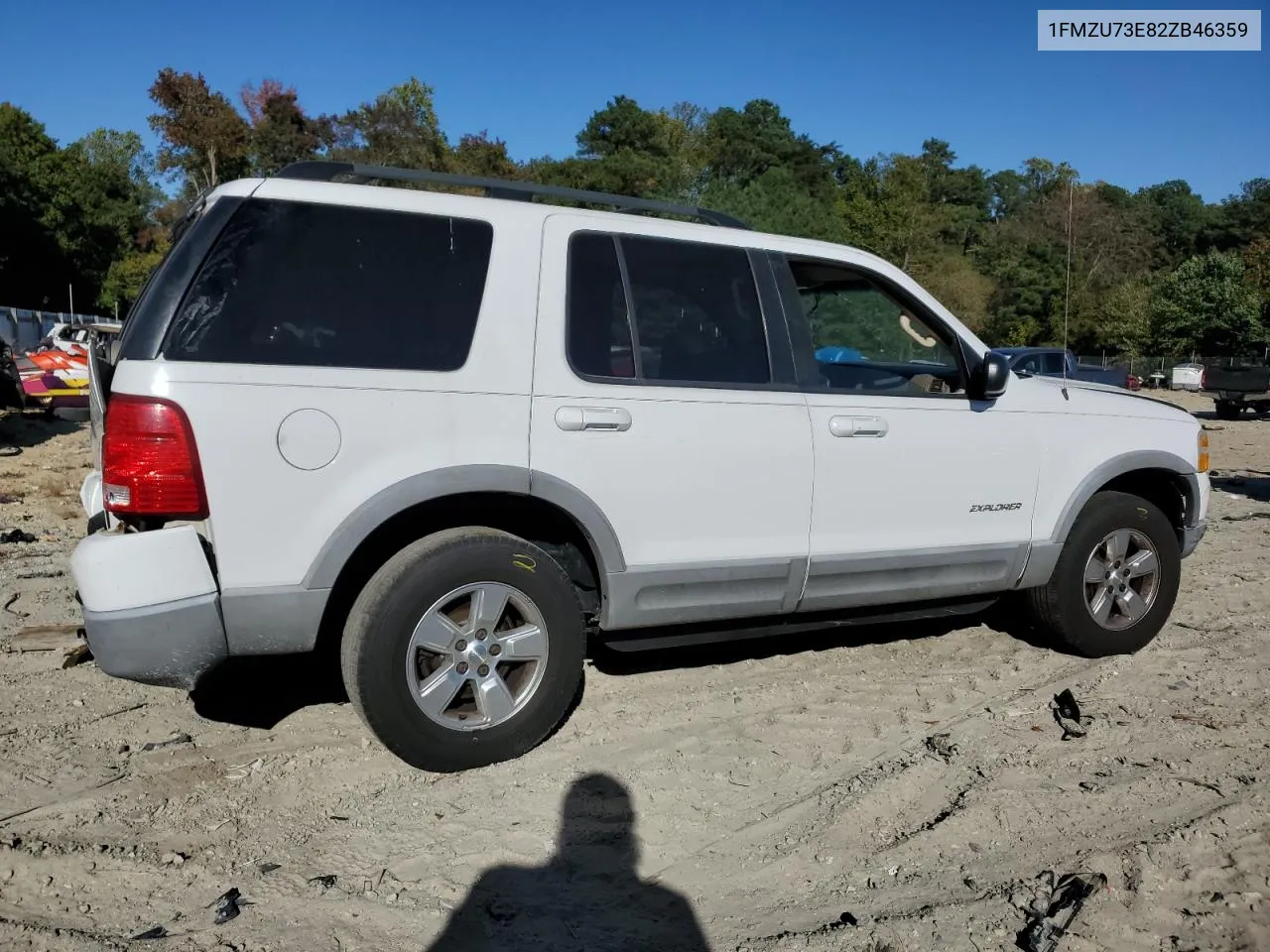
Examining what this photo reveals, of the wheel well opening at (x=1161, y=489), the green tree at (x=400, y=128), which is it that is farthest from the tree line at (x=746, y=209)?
the wheel well opening at (x=1161, y=489)

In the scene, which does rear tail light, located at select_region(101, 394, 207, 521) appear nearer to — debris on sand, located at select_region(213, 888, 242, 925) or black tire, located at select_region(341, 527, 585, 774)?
black tire, located at select_region(341, 527, 585, 774)

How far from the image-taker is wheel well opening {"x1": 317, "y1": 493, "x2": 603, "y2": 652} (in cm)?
372

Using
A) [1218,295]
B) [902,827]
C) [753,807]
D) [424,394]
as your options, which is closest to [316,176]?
[424,394]

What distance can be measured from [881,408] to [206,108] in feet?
139

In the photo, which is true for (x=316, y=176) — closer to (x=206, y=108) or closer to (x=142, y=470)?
(x=142, y=470)

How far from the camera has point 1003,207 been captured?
303 ft

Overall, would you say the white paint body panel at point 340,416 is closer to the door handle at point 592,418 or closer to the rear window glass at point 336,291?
the rear window glass at point 336,291

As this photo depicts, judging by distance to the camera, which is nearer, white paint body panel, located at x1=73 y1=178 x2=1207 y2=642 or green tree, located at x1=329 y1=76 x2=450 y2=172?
white paint body panel, located at x1=73 y1=178 x2=1207 y2=642

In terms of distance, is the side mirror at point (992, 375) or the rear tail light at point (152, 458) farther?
the side mirror at point (992, 375)

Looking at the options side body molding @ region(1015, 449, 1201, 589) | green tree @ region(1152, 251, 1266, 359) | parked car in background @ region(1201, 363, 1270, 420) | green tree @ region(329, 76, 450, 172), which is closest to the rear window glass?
side body molding @ region(1015, 449, 1201, 589)

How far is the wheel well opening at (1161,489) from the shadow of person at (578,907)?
3.32 m

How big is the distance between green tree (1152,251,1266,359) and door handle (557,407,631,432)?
52.7 meters

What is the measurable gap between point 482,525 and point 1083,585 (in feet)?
9.86

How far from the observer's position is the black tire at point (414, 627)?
3.48 metres
